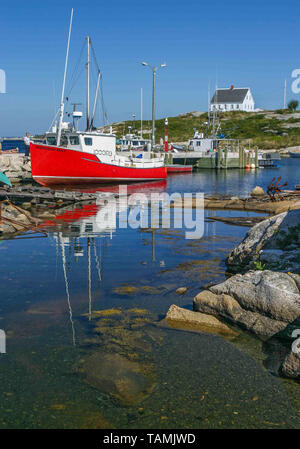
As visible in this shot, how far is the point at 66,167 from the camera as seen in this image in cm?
2798

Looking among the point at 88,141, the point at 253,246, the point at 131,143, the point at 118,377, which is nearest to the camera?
the point at 118,377

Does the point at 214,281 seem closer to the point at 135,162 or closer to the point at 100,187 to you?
the point at 100,187

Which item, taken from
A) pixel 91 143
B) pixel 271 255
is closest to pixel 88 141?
pixel 91 143

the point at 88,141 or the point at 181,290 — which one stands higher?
the point at 88,141

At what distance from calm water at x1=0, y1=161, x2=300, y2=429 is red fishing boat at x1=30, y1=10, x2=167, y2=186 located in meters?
18.8

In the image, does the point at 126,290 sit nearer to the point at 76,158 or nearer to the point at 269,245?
the point at 269,245

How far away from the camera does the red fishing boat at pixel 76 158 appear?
89.9ft

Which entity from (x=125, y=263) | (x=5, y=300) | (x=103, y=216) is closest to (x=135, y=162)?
(x=103, y=216)

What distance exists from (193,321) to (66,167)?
23.1m

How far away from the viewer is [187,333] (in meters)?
6.10

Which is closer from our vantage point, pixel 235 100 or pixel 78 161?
pixel 78 161

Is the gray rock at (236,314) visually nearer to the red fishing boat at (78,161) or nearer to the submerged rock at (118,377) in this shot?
the submerged rock at (118,377)

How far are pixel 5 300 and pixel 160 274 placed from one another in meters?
3.19

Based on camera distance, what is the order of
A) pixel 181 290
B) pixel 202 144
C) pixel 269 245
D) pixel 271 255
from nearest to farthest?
pixel 181 290 < pixel 271 255 < pixel 269 245 < pixel 202 144
